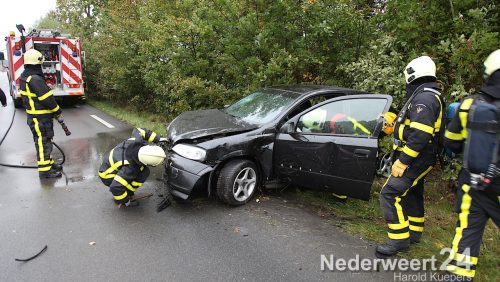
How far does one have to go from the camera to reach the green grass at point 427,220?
137 inches

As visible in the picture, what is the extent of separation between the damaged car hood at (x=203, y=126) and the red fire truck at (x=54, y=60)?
9.17 meters

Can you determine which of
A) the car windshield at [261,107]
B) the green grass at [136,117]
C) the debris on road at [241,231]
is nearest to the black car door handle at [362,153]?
the car windshield at [261,107]

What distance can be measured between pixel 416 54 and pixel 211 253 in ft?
13.5

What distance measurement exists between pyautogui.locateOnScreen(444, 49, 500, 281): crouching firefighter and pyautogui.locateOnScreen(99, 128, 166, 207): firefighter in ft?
10.5

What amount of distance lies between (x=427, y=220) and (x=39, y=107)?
18.6 feet

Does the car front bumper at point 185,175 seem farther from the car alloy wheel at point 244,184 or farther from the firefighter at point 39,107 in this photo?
the firefighter at point 39,107

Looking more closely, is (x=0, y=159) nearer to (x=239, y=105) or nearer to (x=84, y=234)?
(x=84, y=234)

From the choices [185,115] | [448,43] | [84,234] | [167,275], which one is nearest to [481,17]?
[448,43]

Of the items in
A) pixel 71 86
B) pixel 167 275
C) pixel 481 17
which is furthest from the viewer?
pixel 71 86

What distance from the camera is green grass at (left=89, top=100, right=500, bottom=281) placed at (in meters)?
3.49

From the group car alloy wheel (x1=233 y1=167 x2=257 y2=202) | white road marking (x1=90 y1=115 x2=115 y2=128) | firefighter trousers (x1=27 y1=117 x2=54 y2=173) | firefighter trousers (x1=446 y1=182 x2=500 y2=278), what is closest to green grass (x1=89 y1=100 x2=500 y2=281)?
firefighter trousers (x1=446 y1=182 x2=500 y2=278)

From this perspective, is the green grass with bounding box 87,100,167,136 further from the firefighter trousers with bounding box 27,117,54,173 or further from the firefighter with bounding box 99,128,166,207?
the firefighter with bounding box 99,128,166,207

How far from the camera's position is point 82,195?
4977 mm

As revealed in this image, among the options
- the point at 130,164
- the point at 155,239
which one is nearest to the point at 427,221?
the point at 155,239
